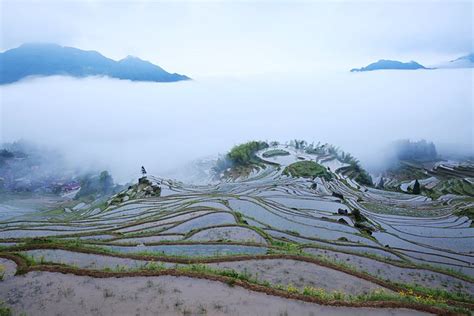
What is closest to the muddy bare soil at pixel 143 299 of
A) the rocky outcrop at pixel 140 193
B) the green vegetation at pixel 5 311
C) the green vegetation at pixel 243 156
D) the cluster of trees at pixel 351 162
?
the green vegetation at pixel 5 311

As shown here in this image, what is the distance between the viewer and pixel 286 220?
28375 millimetres

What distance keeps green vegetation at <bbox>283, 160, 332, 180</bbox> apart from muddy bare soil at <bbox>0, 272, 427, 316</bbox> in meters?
50.8

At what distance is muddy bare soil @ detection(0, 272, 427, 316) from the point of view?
10258 millimetres

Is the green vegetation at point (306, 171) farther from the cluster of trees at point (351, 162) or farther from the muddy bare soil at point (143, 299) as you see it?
the muddy bare soil at point (143, 299)

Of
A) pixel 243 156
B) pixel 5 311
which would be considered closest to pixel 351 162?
pixel 243 156

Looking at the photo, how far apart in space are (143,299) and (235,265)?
16.3ft

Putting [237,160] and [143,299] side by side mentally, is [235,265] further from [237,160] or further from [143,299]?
[237,160]

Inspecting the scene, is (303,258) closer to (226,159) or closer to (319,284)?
(319,284)

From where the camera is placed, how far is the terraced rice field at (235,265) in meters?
10.7

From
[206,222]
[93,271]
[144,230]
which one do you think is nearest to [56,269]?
[93,271]

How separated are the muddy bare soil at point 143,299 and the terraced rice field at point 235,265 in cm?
4

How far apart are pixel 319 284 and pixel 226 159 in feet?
224

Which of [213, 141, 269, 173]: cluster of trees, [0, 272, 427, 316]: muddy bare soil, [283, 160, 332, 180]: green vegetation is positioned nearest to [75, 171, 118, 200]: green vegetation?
[213, 141, 269, 173]: cluster of trees

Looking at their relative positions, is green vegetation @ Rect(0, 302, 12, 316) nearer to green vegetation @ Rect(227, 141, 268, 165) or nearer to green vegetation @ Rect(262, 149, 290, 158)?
green vegetation @ Rect(227, 141, 268, 165)
